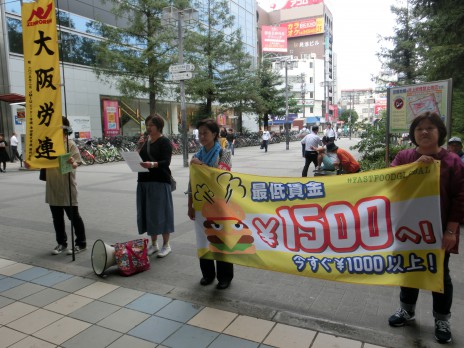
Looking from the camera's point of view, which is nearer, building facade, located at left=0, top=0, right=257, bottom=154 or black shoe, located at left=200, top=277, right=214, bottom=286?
black shoe, located at left=200, top=277, right=214, bottom=286

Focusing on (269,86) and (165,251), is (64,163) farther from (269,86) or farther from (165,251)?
(269,86)

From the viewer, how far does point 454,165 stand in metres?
2.65

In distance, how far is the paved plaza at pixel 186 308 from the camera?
9.51 feet

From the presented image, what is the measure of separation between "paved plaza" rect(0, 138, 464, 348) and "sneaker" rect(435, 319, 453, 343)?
52 millimetres

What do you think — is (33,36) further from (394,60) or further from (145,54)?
(394,60)

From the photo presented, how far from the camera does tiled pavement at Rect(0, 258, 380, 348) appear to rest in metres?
2.87

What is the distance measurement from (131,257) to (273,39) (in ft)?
235

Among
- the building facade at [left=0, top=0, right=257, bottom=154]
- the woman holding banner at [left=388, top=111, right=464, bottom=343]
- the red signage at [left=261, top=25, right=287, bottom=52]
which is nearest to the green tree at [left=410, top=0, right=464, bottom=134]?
the woman holding banner at [left=388, top=111, right=464, bottom=343]

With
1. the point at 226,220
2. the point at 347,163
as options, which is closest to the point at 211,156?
the point at 226,220

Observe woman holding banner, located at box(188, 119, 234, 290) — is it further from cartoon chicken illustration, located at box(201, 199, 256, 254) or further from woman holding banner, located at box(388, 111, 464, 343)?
woman holding banner, located at box(388, 111, 464, 343)

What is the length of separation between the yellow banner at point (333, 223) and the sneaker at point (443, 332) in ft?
0.92

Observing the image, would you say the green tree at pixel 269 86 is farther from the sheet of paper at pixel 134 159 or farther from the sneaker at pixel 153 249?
the sheet of paper at pixel 134 159

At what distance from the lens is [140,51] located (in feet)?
70.5

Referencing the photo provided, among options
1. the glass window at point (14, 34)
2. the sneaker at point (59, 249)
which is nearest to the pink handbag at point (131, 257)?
the sneaker at point (59, 249)
